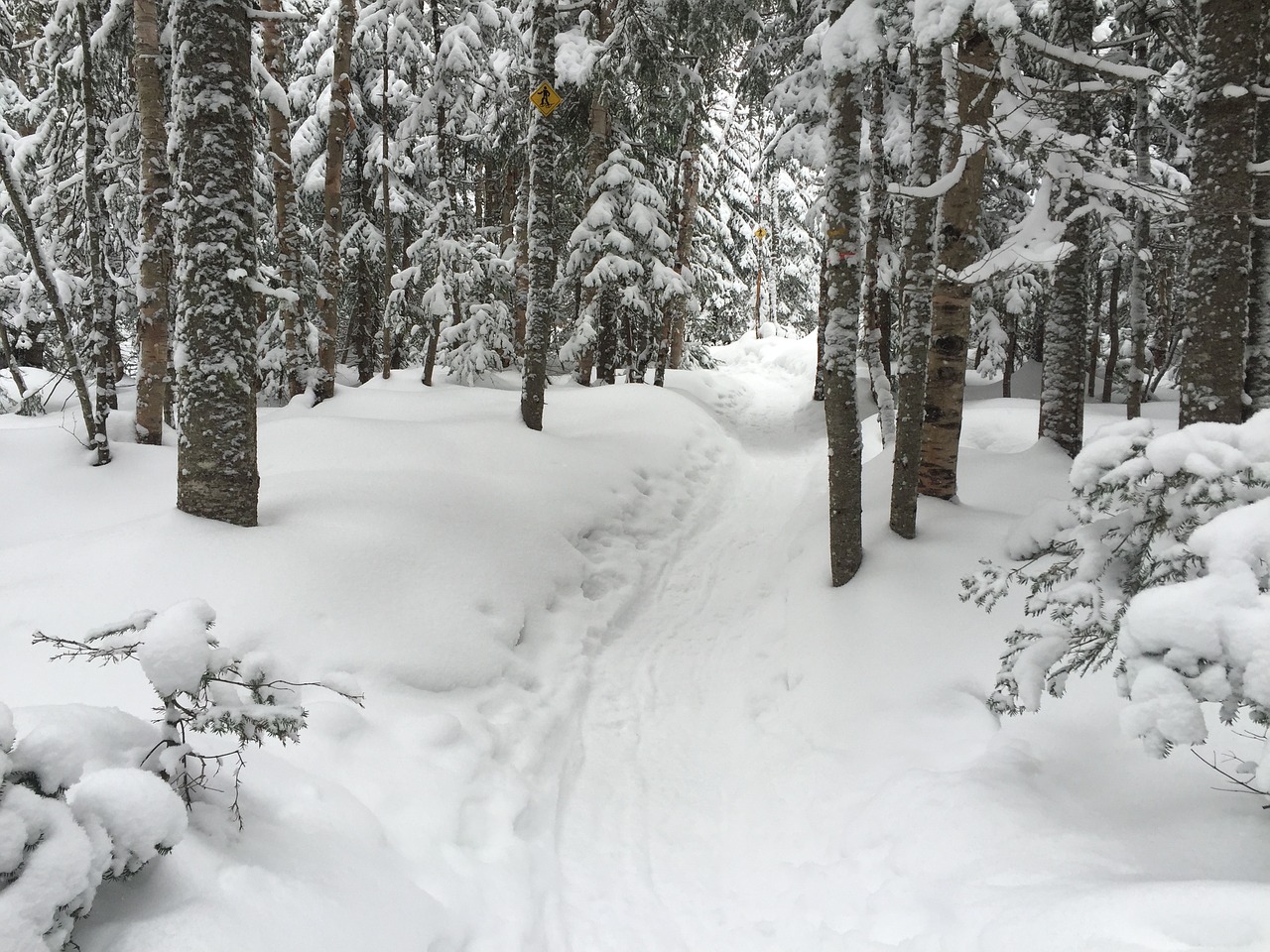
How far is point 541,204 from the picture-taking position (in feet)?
33.3

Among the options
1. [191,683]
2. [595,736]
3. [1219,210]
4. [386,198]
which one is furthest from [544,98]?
[191,683]

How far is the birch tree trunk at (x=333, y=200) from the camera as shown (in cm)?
1266

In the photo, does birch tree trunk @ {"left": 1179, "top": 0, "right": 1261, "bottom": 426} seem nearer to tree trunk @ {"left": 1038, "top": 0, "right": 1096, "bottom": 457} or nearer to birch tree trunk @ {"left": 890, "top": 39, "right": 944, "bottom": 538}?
birch tree trunk @ {"left": 890, "top": 39, "right": 944, "bottom": 538}

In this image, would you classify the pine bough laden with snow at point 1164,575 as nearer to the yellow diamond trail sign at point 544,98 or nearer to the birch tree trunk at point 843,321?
the birch tree trunk at point 843,321

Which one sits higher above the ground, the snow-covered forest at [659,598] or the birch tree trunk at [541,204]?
the birch tree trunk at [541,204]

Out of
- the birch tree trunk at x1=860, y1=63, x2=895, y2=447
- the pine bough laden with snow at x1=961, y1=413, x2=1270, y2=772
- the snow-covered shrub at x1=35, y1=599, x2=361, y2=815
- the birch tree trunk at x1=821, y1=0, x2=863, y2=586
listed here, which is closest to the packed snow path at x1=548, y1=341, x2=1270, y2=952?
the birch tree trunk at x1=821, y1=0, x2=863, y2=586

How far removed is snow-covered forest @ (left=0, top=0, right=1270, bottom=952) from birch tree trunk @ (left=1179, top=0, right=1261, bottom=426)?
0.02 m

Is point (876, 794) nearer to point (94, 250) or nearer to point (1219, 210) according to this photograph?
point (1219, 210)

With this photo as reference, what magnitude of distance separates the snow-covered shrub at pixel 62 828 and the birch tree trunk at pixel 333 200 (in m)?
11.8

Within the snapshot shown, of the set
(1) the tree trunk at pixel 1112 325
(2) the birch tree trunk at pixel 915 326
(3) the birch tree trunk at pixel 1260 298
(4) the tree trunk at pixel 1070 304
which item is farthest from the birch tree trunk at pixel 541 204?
(1) the tree trunk at pixel 1112 325

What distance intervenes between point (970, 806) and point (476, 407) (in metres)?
10.2

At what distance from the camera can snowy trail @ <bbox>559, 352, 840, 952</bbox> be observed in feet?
12.6

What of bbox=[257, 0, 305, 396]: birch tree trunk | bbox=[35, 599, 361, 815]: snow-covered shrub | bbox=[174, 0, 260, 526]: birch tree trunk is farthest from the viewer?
bbox=[257, 0, 305, 396]: birch tree trunk

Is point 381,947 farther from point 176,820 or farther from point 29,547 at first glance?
point 29,547
